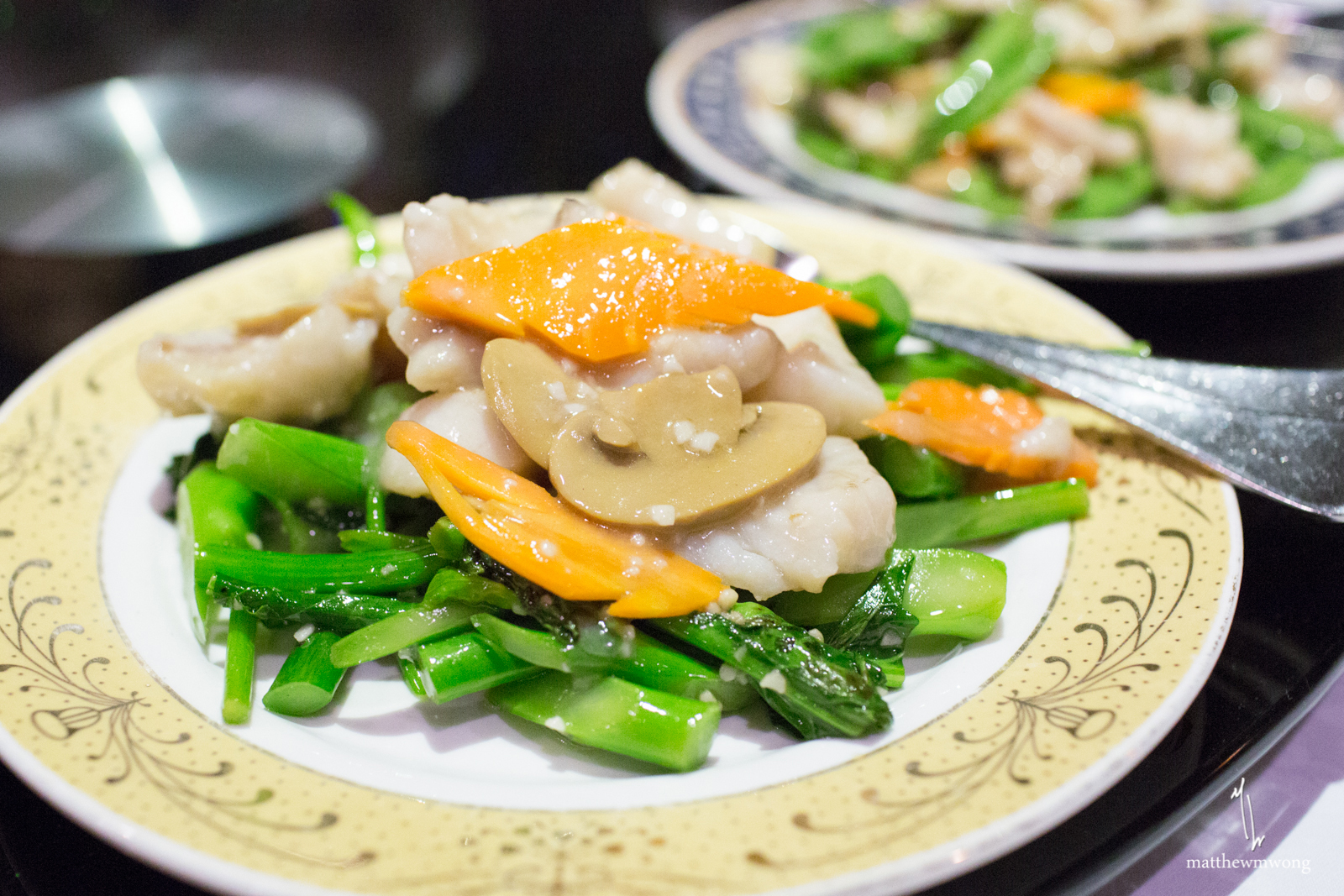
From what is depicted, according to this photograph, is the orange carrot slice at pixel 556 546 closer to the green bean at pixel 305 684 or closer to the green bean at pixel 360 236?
the green bean at pixel 305 684

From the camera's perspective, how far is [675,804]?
5.02 feet

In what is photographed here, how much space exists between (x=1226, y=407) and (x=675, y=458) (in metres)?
1.38

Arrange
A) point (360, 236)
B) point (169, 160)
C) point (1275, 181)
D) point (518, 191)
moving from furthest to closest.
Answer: point (169, 160), point (518, 191), point (1275, 181), point (360, 236)

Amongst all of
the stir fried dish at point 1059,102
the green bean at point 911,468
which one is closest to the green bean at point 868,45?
the stir fried dish at point 1059,102

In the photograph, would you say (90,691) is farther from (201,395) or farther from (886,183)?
(886,183)

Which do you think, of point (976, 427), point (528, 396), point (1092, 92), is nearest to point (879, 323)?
point (976, 427)

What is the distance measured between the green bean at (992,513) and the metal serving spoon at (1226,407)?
0.29m

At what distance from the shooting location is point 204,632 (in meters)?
1.93

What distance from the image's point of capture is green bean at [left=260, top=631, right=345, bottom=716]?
1752 millimetres

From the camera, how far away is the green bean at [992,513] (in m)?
2.16

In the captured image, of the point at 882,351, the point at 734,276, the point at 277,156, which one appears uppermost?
the point at 734,276

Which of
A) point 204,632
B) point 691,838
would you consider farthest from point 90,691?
point 691,838

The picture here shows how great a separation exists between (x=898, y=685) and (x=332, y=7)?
6.86 metres

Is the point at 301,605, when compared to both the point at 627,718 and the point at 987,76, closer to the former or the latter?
the point at 627,718
